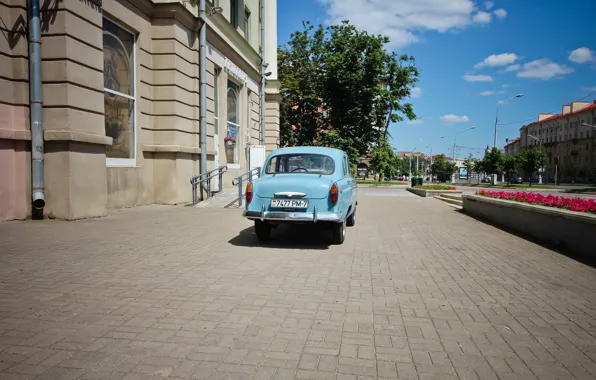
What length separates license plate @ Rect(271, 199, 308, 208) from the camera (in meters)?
6.70

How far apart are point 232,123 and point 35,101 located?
37.4 feet

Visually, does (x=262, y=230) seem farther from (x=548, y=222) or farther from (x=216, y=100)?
(x=216, y=100)

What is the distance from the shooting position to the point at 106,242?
6957 millimetres

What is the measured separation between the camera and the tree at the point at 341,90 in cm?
3469

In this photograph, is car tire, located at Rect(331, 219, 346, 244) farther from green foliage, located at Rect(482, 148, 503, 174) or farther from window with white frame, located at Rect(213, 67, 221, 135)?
green foliage, located at Rect(482, 148, 503, 174)

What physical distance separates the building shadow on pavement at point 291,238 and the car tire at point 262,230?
0.11m

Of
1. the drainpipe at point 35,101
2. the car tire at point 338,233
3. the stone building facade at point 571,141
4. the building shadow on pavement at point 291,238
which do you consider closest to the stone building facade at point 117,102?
the drainpipe at point 35,101

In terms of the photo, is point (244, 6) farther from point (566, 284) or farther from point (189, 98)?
point (566, 284)

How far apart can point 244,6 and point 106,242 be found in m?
18.2

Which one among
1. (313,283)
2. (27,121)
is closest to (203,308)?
(313,283)

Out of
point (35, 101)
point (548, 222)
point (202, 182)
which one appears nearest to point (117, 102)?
point (35, 101)

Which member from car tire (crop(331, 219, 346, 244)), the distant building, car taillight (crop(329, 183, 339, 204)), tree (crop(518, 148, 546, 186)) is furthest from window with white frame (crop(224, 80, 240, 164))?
the distant building

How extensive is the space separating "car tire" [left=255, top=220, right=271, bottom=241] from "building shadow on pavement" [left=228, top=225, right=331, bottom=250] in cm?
11

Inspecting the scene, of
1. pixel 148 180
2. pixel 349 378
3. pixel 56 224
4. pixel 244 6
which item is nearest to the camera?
pixel 349 378
